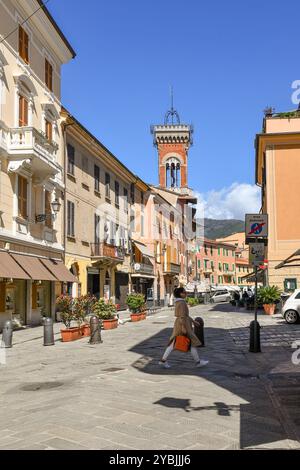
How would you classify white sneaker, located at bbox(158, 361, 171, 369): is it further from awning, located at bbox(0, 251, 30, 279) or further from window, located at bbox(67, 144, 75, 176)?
window, located at bbox(67, 144, 75, 176)

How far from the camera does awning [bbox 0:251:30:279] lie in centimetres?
1742

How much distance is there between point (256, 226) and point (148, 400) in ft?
19.2

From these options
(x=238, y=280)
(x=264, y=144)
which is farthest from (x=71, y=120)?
(x=238, y=280)

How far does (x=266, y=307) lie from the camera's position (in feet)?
86.3

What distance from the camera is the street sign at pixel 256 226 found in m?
11.5

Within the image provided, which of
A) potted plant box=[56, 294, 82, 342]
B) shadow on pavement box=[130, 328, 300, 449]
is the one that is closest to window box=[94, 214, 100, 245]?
potted plant box=[56, 294, 82, 342]

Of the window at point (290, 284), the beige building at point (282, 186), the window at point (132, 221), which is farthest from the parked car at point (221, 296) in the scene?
the window at point (290, 284)

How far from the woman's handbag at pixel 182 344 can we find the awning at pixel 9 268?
927 cm

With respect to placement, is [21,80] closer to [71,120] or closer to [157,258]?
[71,120]

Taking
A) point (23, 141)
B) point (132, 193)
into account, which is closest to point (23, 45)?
point (23, 141)

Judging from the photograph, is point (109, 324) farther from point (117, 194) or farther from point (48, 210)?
point (117, 194)

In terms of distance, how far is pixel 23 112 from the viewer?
68.6ft

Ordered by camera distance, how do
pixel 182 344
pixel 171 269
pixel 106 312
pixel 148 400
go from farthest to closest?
pixel 171 269
pixel 106 312
pixel 182 344
pixel 148 400

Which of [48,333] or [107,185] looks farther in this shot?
[107,185]
